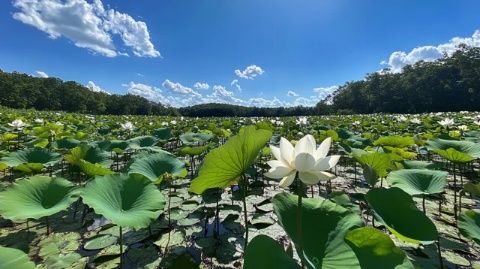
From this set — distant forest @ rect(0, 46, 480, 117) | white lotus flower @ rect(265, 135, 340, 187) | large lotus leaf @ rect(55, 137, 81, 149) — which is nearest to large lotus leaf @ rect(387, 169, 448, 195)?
white lotus flower @ rect(265, 135, 340, 187)

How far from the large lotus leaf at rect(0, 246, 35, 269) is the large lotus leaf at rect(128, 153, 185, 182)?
1.49 metres

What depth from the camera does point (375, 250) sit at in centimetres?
143

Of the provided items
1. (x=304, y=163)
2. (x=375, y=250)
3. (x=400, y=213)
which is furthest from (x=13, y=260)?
(x=400, y=213)

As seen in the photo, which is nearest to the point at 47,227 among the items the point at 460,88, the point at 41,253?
the point at 41,253

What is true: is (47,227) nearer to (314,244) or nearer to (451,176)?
(314,244)

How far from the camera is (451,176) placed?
4820mm

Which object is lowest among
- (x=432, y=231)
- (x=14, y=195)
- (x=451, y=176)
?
(x=451, y=176)

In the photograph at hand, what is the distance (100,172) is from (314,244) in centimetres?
192

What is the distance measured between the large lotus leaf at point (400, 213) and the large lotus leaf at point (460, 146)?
5.08 feet

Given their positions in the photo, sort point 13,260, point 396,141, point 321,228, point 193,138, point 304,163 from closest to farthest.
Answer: point 13,260, point 304,163, point 321,228, point 396,141, point 193,138

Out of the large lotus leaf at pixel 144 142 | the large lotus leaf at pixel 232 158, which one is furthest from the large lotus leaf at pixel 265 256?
the large lotus leaf at pixel 144 142

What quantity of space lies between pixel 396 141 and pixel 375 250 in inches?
112

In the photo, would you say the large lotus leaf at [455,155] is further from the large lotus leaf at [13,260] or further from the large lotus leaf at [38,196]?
the large lotus leaf at [13,260]

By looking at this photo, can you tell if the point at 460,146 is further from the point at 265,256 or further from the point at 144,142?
the point at 144,142
